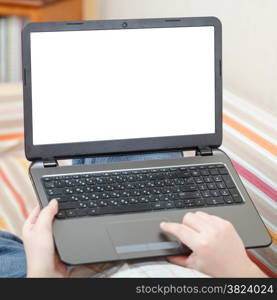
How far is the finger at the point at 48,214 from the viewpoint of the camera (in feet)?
2.65

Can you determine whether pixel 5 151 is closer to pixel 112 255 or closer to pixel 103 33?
pixel 103 33

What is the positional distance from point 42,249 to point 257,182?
51 centimetres

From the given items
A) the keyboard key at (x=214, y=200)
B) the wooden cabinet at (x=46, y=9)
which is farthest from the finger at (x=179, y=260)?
the wooden cabinet at (x=46, y=9)

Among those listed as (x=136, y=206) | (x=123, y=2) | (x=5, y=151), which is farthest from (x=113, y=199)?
(x=123, y=2)

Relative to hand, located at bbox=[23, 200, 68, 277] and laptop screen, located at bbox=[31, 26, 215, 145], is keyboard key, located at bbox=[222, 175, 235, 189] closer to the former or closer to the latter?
laptop screen, located at bbox=[31, 26, 215, 145]

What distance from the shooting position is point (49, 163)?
95 cm

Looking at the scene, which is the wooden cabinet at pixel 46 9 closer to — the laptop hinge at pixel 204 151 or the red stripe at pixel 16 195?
the red stripe at pixel 16 195

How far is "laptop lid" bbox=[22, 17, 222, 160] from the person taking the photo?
3.20ft

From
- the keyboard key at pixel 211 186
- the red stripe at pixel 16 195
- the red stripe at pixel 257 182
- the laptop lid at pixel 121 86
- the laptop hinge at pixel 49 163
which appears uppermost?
the laptop lid at pixel 121 86

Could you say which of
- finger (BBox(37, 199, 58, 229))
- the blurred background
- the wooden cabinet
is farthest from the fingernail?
the wooden cabinet

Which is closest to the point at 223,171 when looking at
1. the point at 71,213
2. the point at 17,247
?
the point at 71,213

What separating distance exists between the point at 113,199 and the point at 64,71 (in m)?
0.25

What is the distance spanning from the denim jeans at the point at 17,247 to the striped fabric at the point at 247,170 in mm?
179

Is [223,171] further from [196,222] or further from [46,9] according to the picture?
[46,9]
